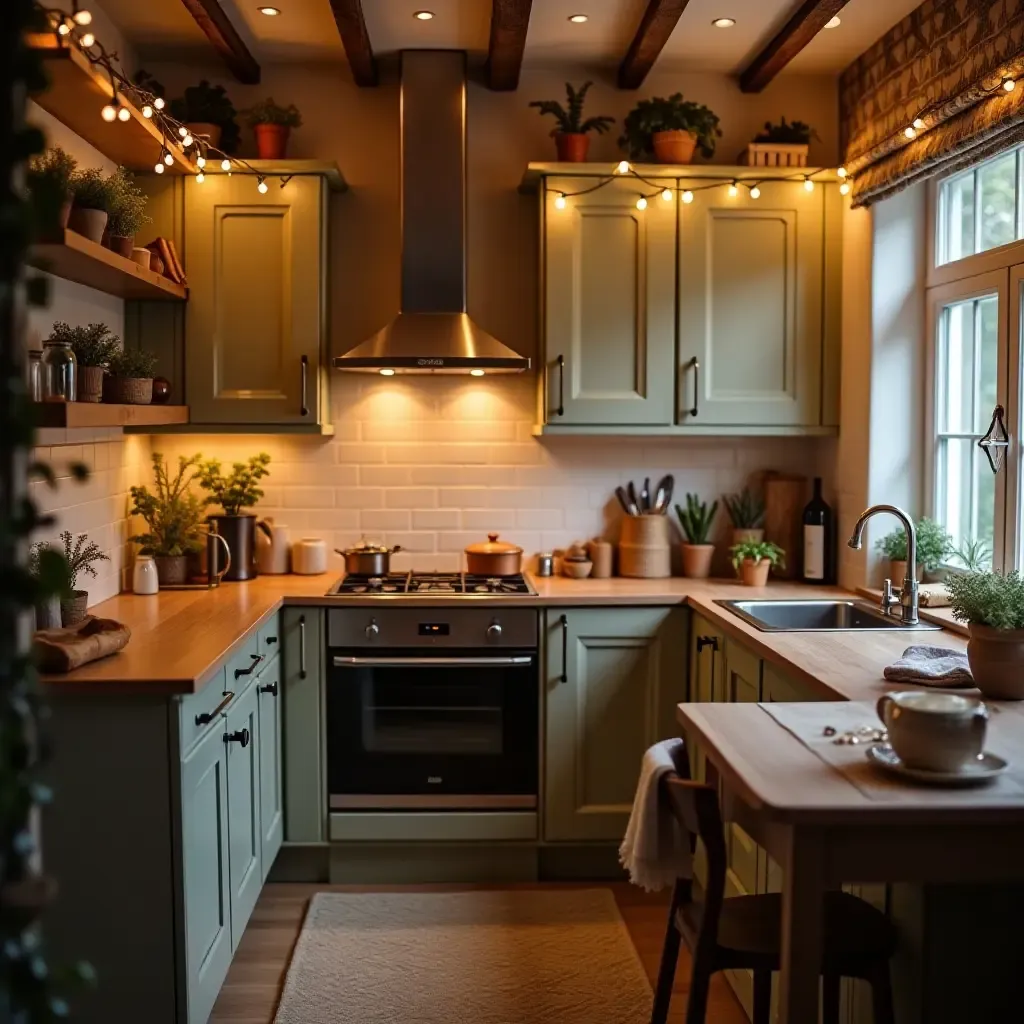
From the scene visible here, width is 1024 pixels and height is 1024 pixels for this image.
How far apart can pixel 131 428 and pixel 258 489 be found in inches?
20.4

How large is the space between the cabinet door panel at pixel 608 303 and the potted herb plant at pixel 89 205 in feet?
5.14

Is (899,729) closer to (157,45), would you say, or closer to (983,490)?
(983,490)

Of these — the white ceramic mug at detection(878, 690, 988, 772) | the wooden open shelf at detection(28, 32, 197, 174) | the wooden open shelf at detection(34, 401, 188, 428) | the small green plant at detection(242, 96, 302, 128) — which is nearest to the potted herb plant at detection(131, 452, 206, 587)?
the wooden open shelf at detection(34, 401, 188, 428)

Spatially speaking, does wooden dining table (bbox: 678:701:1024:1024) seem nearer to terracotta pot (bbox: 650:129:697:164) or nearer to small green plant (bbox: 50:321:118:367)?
small green plant (bbox: 50:321:118:367)

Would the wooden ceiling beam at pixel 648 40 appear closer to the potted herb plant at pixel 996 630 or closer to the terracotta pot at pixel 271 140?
the terracotta pot at pixel 271 140

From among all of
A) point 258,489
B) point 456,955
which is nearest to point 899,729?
point 456,955

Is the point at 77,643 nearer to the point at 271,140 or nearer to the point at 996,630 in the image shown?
the point at 996,630

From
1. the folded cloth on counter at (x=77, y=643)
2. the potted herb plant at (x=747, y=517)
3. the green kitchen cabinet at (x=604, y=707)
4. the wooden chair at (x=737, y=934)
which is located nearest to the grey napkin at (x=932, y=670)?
the wooden chair at (x=737, y=934)

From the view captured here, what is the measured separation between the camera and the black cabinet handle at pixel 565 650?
3.88 m

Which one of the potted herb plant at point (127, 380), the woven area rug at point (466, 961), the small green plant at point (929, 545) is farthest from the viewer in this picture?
the small green plant at point (929, 545)

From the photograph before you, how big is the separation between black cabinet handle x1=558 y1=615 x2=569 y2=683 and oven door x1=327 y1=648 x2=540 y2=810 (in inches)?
3.7

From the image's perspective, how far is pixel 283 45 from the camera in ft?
13.3

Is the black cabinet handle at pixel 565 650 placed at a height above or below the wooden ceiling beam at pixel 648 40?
below

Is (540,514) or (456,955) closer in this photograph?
(456,955)
